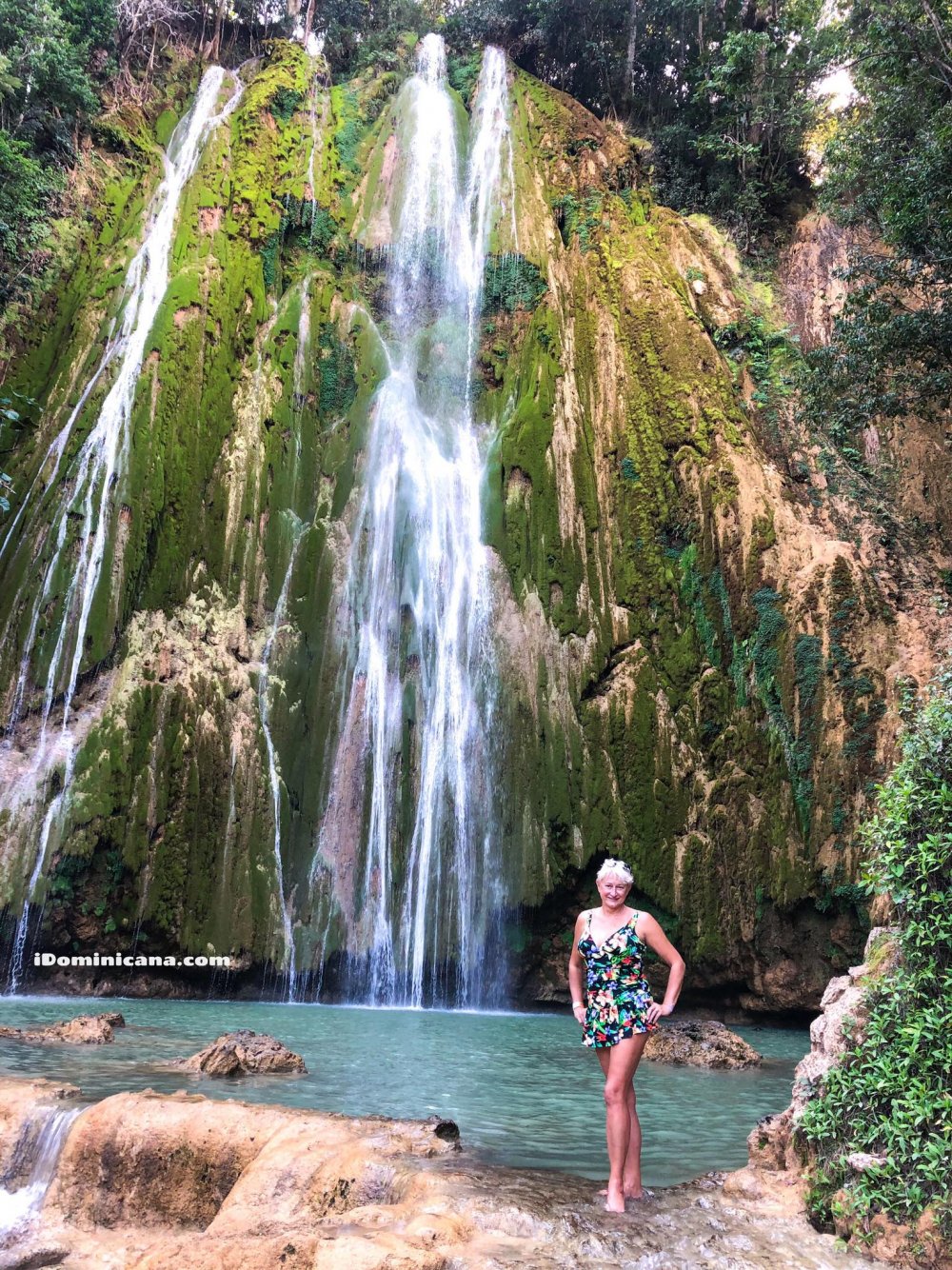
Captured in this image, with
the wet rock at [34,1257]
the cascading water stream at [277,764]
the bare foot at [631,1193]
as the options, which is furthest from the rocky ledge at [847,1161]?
the cascading water stream at [277,764]

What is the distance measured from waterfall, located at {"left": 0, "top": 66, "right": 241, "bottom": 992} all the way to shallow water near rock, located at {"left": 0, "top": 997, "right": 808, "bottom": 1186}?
12.8ft

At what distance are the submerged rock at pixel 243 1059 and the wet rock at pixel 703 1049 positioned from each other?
380 centimetres

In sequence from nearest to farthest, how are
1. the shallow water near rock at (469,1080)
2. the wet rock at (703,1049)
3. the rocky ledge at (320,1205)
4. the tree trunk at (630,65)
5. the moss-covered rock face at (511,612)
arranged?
the rocky ledge at (320,1205), the shallow water near rock at (469,1080), the wet rock at (703,1049), the moss-covered rock face at (511,612), the tree trunk at (630,65)

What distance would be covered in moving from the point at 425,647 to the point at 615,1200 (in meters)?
11.8

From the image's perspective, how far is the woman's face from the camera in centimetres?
395

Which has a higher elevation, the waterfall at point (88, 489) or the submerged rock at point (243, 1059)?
the waterfall at point (88, 489)

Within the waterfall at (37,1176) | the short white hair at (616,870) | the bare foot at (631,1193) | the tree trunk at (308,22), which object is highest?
the tree trunk at (308,22)

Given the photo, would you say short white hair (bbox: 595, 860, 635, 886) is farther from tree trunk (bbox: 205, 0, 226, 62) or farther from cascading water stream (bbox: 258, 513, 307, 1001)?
tree trunk (bbox: 205, 0, 226, 62)

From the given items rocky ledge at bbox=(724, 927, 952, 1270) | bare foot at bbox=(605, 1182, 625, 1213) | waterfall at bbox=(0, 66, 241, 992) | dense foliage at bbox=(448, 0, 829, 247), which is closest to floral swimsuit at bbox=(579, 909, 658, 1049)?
bare foot at bbox=(605, 1182, 625, 1213)

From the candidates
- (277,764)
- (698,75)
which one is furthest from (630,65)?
(277,764)

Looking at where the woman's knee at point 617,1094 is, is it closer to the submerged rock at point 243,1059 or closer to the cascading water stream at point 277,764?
the submerged rock at point 243,1059

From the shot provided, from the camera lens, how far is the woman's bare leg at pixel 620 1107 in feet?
12.1

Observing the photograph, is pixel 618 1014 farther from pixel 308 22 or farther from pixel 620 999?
pixel 308 22

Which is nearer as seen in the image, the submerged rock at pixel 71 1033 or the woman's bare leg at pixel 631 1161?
the woman's bare leg at pixel 631 1161
